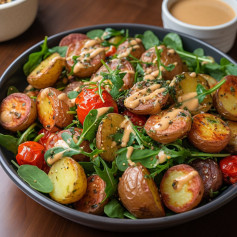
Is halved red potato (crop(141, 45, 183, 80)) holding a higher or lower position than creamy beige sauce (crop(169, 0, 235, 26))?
higher

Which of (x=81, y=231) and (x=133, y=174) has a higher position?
(x=133, y=174)

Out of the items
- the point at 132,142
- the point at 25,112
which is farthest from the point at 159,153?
the point at 25,112

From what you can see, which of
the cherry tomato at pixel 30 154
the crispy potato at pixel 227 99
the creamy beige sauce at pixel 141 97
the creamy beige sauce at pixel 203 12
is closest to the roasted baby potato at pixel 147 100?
the creamy beige sauce at pixel 141 97

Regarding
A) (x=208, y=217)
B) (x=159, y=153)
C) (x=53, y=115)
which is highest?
(x=53, y=115)

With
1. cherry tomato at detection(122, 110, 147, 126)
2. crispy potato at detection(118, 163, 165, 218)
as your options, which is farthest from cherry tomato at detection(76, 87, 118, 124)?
crispy potato at detection(118, 163, 165, 218)

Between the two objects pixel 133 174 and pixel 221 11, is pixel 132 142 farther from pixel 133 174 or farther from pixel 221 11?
pixel 221 11

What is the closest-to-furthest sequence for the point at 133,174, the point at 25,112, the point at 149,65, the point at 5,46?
the point at 133,174
the point at 25,112
the point at 149,65
the point at 5,46

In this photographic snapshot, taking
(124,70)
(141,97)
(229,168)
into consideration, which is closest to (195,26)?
(124,70)

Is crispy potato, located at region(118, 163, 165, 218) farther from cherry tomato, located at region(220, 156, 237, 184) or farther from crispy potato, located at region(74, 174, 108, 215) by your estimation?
cherry tomato, located at region(220, 156, 237, 184)
